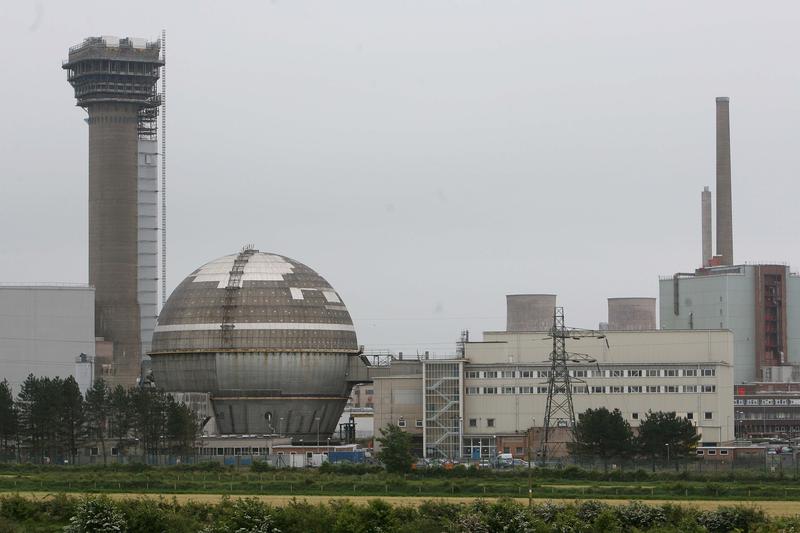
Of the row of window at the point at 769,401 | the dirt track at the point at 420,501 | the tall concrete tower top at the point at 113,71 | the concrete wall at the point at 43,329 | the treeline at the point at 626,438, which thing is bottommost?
the dirt track at the point at 420,501

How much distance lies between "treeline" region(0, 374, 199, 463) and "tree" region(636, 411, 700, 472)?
114ft

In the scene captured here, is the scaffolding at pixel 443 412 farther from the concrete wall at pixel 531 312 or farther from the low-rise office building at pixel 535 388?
the concrete wall at pixel 531 312

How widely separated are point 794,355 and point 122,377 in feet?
271

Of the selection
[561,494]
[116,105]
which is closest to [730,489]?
[561,494]

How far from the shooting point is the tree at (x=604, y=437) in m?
104

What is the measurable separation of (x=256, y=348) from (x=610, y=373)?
2955cm

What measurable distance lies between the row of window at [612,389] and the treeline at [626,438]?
11.8 meters

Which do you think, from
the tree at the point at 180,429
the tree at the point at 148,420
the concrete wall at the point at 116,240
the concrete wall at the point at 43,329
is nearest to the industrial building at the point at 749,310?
the concrete wall at the point at 116,240

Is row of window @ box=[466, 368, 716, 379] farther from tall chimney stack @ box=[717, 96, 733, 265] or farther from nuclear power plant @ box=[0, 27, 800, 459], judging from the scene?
tall chimney stack @ box=[717, 96, 733, 265]

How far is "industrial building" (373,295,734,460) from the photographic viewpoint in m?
117

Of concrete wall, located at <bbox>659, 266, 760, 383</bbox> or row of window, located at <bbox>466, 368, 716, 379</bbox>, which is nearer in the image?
row of window, located at <bbox>466, 368, 716, 379</bbox>

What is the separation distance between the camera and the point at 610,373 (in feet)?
389

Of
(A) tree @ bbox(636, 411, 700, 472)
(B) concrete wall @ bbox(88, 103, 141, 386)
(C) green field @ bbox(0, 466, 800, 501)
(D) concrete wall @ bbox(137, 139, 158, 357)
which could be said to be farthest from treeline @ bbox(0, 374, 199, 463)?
(D) concrete wall @ bbox(137, 139, 158, 357)

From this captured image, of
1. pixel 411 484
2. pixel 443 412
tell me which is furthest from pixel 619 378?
pixel 411 484
